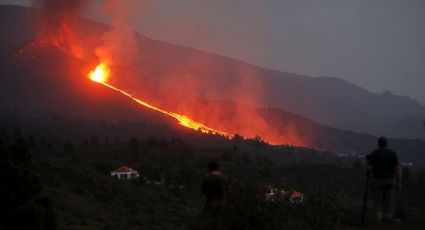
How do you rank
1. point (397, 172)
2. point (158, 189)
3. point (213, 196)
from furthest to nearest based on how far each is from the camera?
1. point (158, 189)
2. point (397, 172)
3. point (213, 196)

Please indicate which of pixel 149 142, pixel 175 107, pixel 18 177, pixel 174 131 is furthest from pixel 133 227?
pixel 175 107

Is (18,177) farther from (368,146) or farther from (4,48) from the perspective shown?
(368,146)

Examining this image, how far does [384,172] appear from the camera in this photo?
14.8 meters

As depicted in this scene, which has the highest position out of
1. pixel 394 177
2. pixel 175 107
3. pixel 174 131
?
pixel 175 107

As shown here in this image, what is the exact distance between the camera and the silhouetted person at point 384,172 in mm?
14695

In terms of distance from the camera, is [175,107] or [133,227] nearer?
[133,227]

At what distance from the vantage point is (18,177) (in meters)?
19.2

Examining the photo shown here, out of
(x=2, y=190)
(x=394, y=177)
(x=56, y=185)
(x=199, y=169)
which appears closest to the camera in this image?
(x=394, y=177)

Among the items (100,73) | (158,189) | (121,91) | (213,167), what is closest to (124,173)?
(158,189)

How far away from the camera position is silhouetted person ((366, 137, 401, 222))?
14695mm

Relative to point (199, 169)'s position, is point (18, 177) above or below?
below

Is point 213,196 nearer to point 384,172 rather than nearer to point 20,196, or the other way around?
point 384,172

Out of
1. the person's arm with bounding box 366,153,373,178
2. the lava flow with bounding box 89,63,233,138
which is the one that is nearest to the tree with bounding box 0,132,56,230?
the person's arm with bounding box 366,153,373,178

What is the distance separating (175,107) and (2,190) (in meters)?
139
